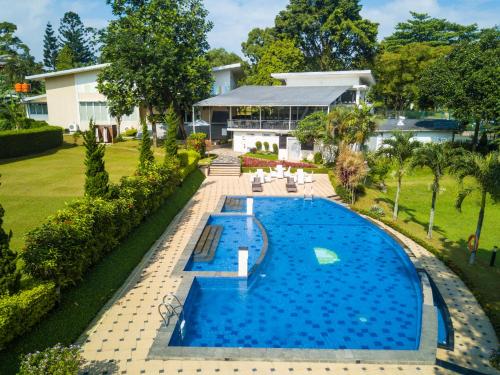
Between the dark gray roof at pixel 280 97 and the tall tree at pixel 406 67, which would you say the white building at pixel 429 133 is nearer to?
the dark gray roof at pixel 280 97

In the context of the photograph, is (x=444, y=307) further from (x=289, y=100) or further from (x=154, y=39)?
(x=154, y=39)

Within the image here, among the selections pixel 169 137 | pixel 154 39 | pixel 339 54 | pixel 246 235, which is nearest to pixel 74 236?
pixel 246 235

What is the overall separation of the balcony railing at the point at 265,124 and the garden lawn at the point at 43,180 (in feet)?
27.1

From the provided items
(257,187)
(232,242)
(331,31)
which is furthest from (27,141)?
(331,31)

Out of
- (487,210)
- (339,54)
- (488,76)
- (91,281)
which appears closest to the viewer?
(91,281)

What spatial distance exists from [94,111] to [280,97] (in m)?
22.8

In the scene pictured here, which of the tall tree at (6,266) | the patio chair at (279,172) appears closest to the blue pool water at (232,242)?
the tall tree at (6,266)

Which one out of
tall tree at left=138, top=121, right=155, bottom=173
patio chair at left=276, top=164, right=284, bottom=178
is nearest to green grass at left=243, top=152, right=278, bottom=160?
patio chair at left=276, top=164, right=284, bottom=178

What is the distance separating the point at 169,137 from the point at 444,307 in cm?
1872

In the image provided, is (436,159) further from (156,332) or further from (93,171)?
(93,171)

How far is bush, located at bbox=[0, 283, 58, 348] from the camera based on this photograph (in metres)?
8.27

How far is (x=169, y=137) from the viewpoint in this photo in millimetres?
24922

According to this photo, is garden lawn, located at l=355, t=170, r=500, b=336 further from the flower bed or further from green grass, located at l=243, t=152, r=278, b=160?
green grass, located at l=243, t=152, r=278, b=160

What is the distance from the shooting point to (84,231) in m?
11.8
